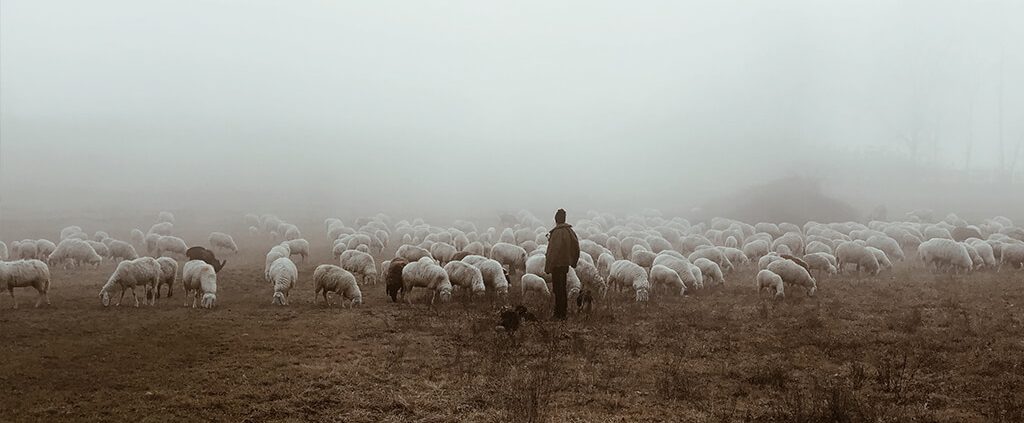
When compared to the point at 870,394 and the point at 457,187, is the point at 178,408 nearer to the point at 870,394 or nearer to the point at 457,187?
the point at 870,394

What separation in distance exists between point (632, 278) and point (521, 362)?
7.45 meters

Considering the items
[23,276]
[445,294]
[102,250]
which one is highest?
[23,276]

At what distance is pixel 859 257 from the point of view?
1994 centimetres

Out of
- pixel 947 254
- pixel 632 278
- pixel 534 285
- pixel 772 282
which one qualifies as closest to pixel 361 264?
pixel 534 285

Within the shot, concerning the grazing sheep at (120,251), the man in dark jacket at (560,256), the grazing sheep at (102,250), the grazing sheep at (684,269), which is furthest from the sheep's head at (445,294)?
the grazing sheep at (102,250)

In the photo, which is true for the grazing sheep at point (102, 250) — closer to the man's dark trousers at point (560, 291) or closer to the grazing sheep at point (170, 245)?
the grazing sheep at point (170, 245)

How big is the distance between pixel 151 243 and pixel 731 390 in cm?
2692

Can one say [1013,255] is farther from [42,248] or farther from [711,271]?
[42,248]

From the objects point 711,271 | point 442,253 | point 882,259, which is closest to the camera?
point 711,271

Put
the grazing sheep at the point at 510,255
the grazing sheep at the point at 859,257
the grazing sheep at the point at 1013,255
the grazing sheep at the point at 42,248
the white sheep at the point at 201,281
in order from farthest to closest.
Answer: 1. the grazing sheep at the point at 42,248
2. the grazing sheep at the point at 510,255
3. the grazing sheep at the point at 859,257
4. the grazing sheep at the point at 1013,255
5. the white sheep at the point at 201,281

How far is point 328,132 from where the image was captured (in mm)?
138625

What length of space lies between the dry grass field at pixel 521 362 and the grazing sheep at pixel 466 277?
0.89 metres

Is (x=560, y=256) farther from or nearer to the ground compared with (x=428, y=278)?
farther from the ground

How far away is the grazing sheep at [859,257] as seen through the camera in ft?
64.8
